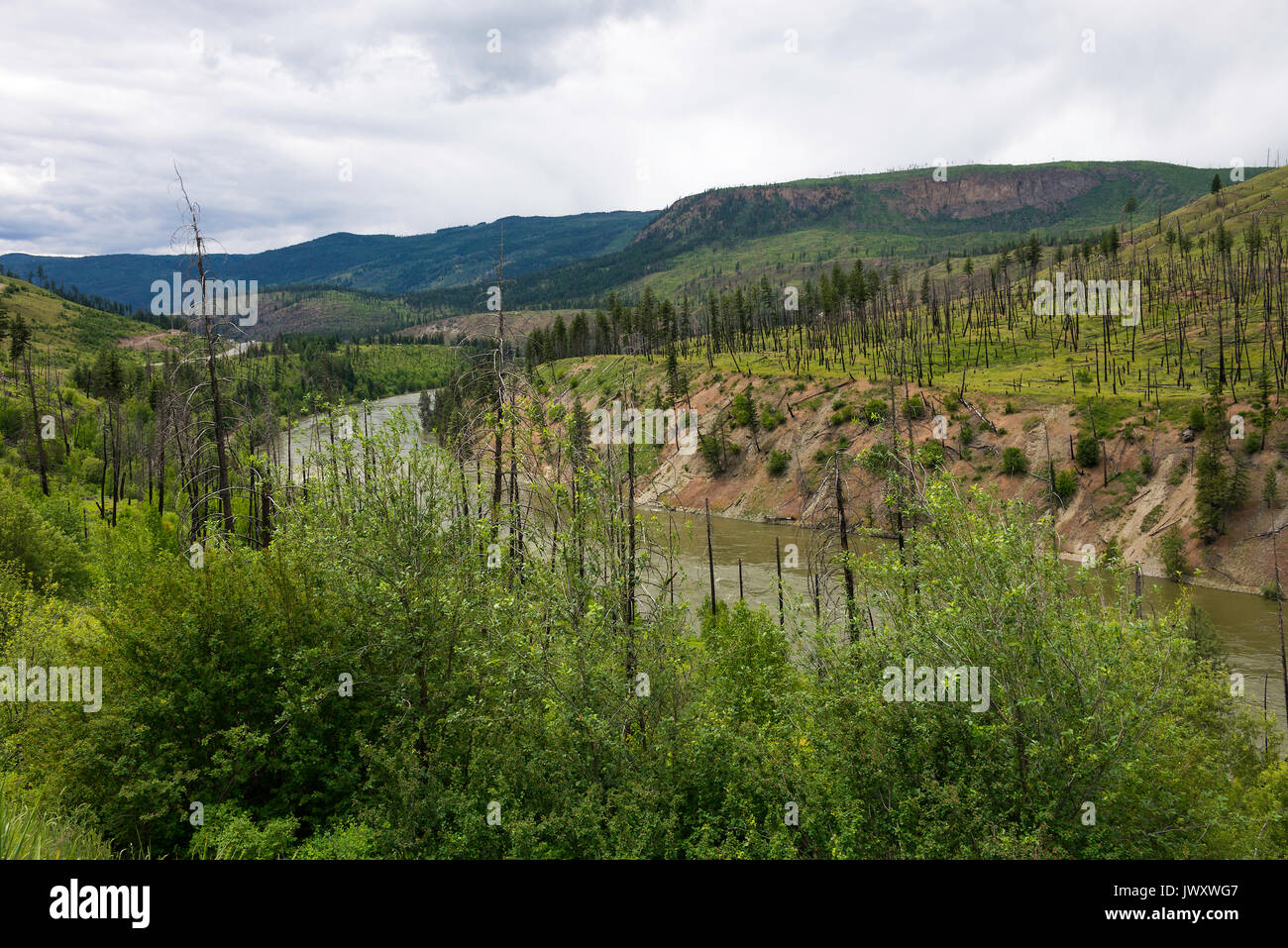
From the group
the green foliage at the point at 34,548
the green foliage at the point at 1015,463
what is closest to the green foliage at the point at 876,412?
the green foliage at the point at 1015,463

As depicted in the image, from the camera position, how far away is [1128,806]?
545 inches

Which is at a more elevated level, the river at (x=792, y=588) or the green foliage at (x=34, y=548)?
the green foliage at (x=34, y=548)

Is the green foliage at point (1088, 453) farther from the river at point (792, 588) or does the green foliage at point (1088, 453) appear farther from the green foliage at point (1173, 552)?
the river at point (792, 588)

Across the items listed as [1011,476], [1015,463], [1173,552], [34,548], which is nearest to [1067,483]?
[1015,463]

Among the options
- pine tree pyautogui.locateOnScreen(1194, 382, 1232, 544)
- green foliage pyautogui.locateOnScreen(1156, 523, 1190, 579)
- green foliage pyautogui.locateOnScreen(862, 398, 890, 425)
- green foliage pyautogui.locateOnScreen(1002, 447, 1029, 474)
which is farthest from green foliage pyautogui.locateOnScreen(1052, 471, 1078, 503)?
green foliage pyautogui.locateOnScreen(862, 398, 890, 425)

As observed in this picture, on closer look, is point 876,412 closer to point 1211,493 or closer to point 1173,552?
point 1173,552

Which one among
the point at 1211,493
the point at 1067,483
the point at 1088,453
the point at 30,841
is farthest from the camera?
the point at 1088,453

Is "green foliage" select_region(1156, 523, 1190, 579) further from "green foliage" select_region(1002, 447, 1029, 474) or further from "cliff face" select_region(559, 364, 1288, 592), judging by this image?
"green foliage" select_region(1002, 447, 1029, 474)

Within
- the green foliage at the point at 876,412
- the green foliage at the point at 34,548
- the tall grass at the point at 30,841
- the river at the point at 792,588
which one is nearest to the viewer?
the tall grass at the point at 30,841

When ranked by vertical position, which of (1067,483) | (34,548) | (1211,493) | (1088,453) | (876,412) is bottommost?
(34,548)

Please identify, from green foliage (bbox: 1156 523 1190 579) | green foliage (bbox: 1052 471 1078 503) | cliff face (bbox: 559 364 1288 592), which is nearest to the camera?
green foliage (bbox: 1156 523 1190 579)

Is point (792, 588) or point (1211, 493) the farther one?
point (1211, 493)
